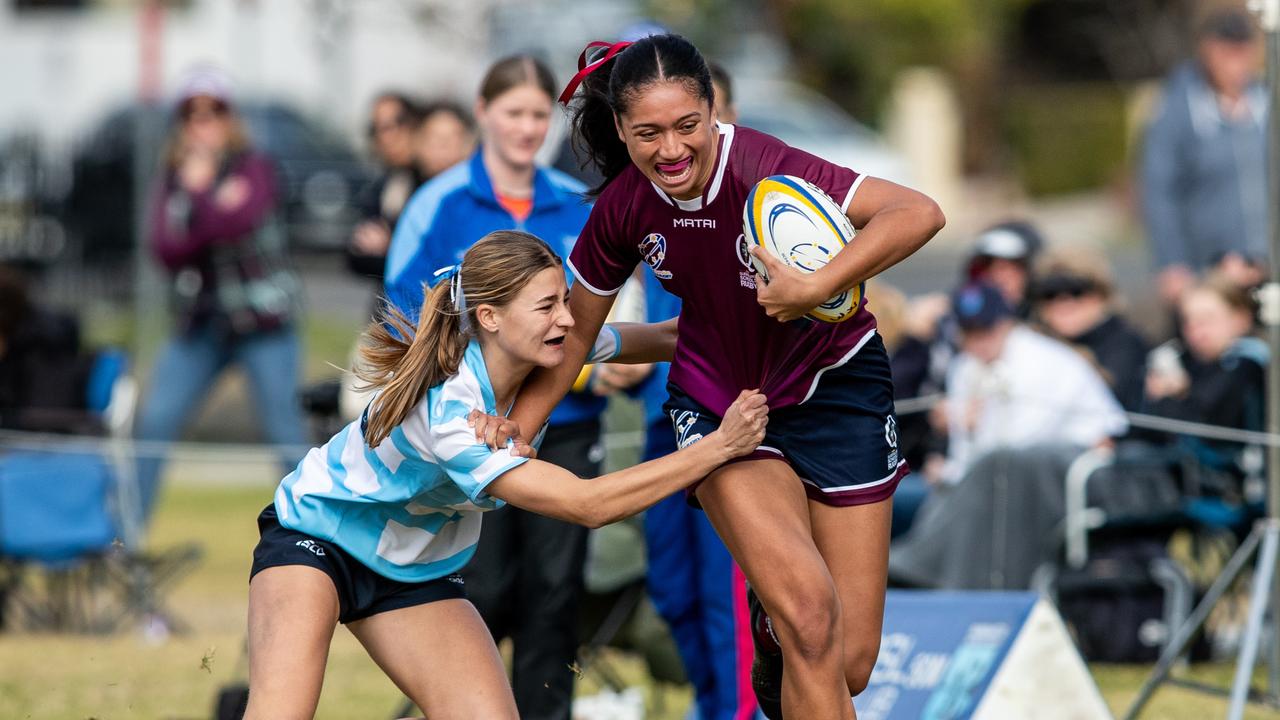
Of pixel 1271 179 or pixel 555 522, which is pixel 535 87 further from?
pixel 1271 179

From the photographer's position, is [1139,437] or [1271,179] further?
[1139,437]

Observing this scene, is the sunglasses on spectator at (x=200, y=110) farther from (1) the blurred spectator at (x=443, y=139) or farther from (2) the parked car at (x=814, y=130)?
(2) the parked car at (x=814, y=130)

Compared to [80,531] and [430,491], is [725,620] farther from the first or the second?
[80,531]

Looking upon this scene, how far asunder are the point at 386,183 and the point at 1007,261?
318 centimetres

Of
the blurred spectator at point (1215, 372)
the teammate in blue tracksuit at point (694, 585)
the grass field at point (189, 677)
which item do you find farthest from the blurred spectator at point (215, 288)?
the blurred spectator at point (1215, 372)

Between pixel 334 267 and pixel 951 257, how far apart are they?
700cm

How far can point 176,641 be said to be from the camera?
8.22 meters

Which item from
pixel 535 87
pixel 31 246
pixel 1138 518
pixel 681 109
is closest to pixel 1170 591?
pixel 1138 518

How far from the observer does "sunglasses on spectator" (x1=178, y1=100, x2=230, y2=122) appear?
909 centimetres

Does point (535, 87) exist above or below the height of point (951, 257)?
above

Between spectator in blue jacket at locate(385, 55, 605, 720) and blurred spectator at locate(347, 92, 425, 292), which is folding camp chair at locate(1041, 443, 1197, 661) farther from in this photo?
blurred spectator at locate(347, 92, 425, 292)

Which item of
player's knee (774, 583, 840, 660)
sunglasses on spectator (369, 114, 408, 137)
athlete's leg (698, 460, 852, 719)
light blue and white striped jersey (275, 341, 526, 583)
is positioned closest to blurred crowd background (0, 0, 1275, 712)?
sunglasses on spectator (369, 114, 408, 137)

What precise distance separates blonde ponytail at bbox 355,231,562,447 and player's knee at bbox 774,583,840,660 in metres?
1.01

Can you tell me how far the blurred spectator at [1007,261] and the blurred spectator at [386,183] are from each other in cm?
291
